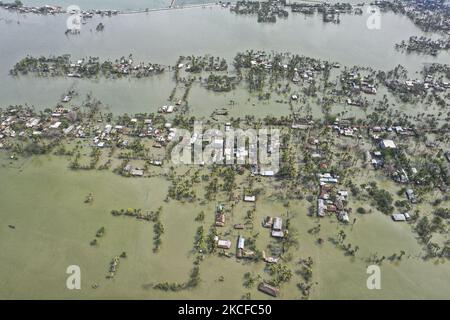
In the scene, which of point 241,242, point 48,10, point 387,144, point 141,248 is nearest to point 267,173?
point 241,242

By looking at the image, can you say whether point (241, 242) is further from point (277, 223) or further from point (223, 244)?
point (277, 223)

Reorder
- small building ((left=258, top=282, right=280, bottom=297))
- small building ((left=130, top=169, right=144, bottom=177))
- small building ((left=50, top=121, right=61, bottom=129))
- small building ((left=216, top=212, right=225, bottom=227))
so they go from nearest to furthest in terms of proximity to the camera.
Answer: small building ((left=258, top=282, right=280, bottom=297)), small building ((left=216, top=212, right=225, bottom=227)), small building ((left=130, top=169, right=144, bottom=177)), small building ((left=50, top=121, right=61, bottom=129))

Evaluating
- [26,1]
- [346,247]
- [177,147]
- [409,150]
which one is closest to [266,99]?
[177,147]

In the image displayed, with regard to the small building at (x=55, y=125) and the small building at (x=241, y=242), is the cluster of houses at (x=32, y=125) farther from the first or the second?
the small building at (x=241, y=242)

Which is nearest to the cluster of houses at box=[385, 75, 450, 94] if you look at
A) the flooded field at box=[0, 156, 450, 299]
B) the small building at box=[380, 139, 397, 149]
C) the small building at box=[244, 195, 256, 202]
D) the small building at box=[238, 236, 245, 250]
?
the small building at box=[380, 139, 397, 149]

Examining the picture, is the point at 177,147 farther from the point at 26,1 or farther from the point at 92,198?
the point at 26,1

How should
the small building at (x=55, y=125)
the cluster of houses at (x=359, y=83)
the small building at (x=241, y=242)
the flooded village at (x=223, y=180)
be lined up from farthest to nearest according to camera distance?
the cluster of houses at (x=359, y=83) → the small building at (x=55, y=125) → the small building at (x=241, y=242) → the flooded village at (x=223, y=180)

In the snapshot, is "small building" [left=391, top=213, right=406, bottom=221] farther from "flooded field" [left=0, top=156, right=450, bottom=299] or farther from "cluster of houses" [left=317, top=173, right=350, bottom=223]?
"cluster of houses" [left=317, top=173, right=350, bottom=223]

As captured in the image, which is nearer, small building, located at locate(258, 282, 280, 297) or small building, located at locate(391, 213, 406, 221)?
small building, located at locate(258, 282, 280, 297)

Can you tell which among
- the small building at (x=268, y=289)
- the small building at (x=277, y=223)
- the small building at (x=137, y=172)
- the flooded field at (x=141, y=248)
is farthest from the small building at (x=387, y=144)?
the small building at (x=137, y=172)
